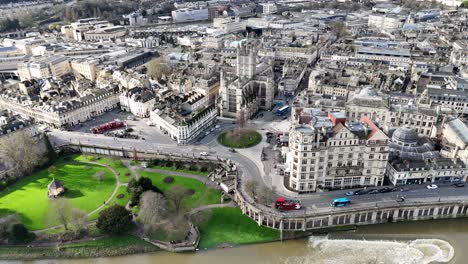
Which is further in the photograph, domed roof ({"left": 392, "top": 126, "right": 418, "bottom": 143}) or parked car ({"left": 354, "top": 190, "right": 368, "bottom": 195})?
domed roof ({"left": 392, "top": 126, "right": 418, "bottom": 143})

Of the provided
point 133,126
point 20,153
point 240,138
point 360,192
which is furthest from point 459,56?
point 20,153

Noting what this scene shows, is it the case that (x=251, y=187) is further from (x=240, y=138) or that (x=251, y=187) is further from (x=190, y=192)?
(x=240, y=138)

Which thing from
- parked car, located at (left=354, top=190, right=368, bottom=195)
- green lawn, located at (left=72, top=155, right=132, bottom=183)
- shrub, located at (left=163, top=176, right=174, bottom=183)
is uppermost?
parked car, located at (left=354, top=190, right=368, bottom=195)

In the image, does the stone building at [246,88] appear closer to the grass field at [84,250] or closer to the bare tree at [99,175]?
the bare tree at [99,175]

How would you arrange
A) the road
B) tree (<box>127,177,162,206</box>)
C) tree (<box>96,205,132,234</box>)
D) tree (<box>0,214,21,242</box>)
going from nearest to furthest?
tree (<box>0,214,21,242</box>) < tree (<box>96,205,132,234</box>) < the road < tree (<box>127,177,162,206</box>)

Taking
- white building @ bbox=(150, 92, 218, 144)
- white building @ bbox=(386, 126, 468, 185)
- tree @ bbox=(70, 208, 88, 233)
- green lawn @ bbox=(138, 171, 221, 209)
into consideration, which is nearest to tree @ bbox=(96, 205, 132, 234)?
tree @ bbox=(70, 208, 88, 233)

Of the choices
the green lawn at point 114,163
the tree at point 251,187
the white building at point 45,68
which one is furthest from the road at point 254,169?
the white building at point 45,68

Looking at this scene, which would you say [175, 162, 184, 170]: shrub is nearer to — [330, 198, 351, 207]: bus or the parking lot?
the parking lot
